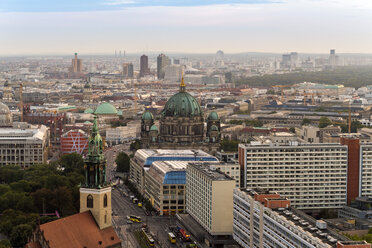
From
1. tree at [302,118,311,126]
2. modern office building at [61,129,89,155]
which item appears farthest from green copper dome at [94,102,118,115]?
modern office building at [61,129,89,155]

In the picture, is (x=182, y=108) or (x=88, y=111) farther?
(x=88, y=111)

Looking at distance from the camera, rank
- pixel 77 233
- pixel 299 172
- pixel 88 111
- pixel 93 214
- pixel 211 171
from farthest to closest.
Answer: pixel 88 111
pixel 299 172
pixel 211 171
pixel 93 214
pixel 77 233

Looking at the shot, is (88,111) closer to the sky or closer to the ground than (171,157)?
closer to the ground

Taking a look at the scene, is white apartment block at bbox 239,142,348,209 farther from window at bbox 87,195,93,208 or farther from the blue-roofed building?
window at bbox 87,195,93,208

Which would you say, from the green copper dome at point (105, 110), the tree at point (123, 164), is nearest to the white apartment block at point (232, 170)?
the tree at point (123, 164)

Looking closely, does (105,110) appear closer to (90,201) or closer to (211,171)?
(211,171)

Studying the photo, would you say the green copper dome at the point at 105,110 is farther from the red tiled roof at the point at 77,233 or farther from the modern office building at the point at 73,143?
the red tiled roof at the point at 77,233

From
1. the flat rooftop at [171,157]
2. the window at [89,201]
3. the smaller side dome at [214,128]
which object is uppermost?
the window at [89,201]

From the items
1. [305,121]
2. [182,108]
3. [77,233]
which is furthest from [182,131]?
[77,233]

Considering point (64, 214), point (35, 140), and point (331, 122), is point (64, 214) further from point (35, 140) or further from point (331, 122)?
point (331, 122)
